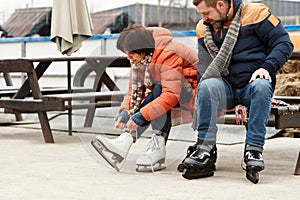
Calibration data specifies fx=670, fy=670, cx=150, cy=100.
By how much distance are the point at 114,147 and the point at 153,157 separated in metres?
0.22

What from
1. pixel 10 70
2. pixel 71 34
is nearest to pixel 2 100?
pixel 10 70

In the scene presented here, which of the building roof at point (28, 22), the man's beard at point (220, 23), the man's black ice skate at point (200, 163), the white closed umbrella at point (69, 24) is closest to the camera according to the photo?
the man's black ice skate at point (200, 163)

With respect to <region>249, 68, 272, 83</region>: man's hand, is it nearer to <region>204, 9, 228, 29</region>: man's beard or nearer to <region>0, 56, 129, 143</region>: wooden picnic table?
<region>204, 9, 228, 29</region>: man's beard

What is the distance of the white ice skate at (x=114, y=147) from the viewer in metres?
3.15

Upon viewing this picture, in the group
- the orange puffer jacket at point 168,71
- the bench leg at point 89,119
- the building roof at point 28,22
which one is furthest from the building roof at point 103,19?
the orange puffer jacket at point 168,71

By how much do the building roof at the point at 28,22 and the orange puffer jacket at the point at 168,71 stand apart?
703cm

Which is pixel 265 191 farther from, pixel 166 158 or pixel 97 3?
pixel 97 3

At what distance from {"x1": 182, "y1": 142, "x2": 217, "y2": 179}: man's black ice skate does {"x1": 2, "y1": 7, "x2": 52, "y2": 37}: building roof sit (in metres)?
7.44

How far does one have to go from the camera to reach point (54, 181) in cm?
296

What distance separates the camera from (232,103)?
316 centimetres

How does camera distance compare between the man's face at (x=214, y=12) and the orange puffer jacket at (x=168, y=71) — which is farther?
the orange puffer jacket at (x=168, y=71)

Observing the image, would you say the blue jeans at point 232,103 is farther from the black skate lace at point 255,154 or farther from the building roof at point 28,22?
the building roof at point 28,22

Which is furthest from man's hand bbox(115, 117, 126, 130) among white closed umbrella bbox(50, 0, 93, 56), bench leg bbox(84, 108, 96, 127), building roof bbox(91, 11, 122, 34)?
building roof bbox(91, 11, 122, 34)

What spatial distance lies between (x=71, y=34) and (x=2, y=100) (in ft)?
2.38
